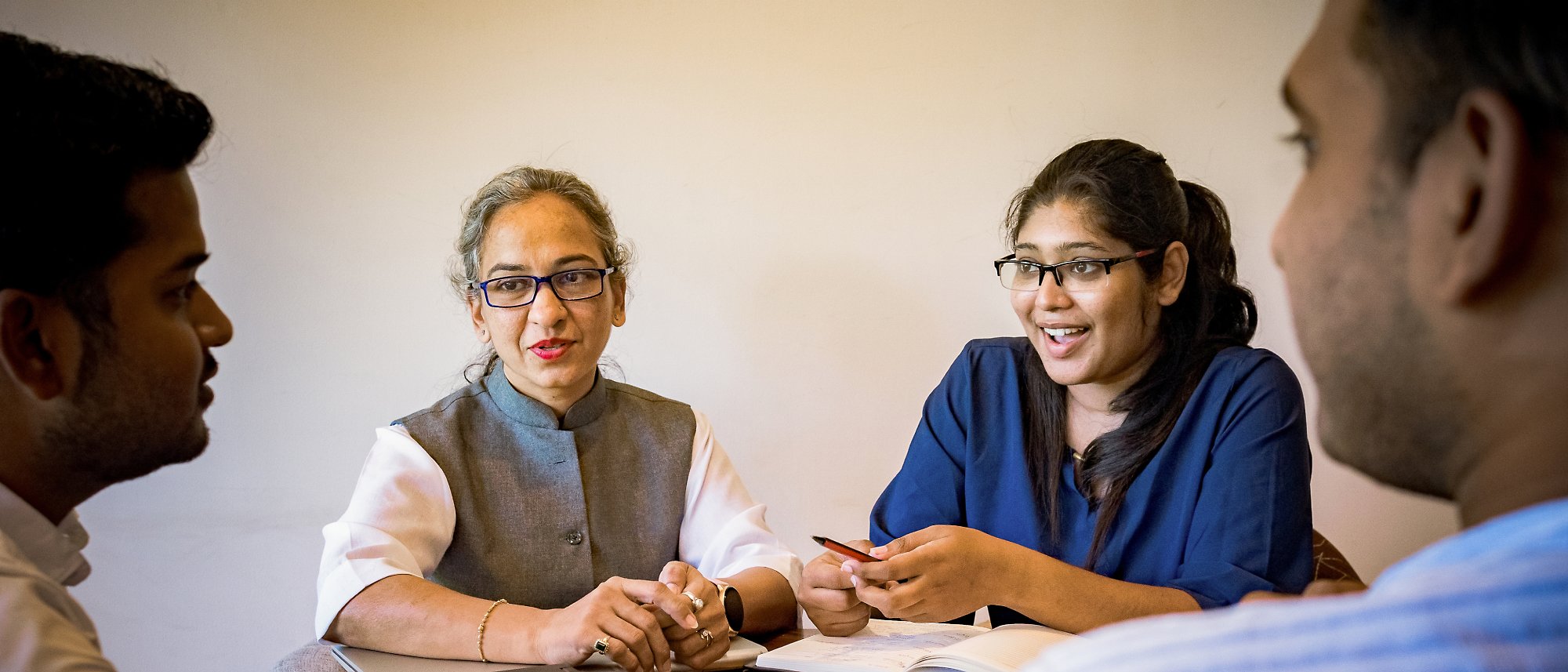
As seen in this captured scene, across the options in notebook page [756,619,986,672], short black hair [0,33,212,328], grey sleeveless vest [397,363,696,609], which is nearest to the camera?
short black hair [0,33,212,328]

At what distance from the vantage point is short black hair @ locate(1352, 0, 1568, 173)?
0.64 meters

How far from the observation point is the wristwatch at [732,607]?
6.05 ft

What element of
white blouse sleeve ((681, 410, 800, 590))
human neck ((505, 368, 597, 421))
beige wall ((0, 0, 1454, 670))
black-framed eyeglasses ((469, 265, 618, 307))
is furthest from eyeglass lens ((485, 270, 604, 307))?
beige wall ((0, 0, 1454, 670))

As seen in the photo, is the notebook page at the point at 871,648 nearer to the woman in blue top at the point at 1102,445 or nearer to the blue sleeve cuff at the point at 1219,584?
the woman in blue top at the point at 1102,445

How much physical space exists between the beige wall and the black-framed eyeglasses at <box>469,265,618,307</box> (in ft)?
2.38

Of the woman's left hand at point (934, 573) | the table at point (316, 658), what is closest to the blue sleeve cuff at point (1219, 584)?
the woman's left hand at point (934, 573)

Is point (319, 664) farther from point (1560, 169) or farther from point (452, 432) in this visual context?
point (1560, 169)

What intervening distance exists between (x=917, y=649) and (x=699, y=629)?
1.15 ft

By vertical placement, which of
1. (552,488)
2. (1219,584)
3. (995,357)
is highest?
(995,357)

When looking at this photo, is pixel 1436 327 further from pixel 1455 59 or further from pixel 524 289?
pixel 524 289

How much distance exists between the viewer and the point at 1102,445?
2.04 m

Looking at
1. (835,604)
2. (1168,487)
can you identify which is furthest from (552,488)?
(1168,487)

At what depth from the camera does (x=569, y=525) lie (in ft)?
6.79

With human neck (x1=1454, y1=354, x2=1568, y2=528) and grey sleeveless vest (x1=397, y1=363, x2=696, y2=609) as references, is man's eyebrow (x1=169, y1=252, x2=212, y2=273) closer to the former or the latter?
grey sleeveless vest (x1=397, y1=363, x2=696, y2=609)
